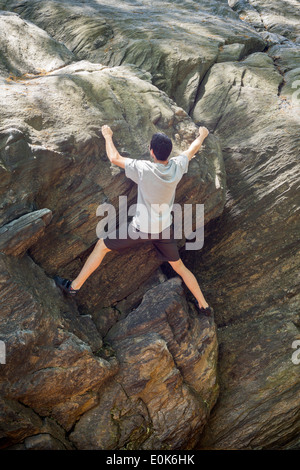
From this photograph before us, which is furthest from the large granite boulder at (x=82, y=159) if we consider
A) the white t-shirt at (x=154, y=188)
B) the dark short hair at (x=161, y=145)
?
the dark short hair at (x=161, y=145)

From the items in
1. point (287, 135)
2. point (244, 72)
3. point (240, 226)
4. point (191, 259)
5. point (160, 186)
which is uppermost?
point (244, 72)

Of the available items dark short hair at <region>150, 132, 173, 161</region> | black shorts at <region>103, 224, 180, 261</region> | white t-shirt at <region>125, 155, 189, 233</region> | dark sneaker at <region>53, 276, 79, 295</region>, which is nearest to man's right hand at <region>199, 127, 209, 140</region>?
white t-shirt at <region>125, 155, 189, 233</region>

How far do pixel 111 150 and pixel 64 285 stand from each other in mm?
2566

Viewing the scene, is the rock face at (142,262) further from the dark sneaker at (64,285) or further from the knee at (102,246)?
the knee at (102,246)

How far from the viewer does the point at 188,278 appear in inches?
294

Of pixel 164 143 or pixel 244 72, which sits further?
pixel 244 72

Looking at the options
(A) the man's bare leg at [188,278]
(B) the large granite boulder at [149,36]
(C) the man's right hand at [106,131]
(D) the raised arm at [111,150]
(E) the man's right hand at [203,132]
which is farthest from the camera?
(B) the large granite boulder at [149,36]

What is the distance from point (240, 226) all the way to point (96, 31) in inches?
269

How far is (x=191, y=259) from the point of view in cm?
860

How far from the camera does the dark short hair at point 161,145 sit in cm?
634

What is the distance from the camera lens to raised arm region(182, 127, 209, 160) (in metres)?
7.28

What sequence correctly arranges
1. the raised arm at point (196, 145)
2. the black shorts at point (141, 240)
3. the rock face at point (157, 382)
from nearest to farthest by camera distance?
the rock face at point (157, 382), the black shorts at point (141, 240), the raised arm at point (196, 145)

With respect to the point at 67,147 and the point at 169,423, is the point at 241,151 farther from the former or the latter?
the point at 169,423

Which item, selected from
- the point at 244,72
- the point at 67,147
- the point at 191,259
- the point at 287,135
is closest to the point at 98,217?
the point at 67,147
